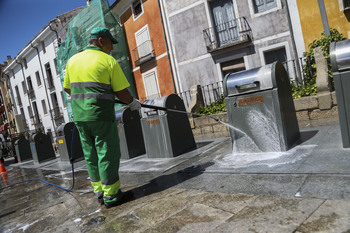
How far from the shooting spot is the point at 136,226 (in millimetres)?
2332

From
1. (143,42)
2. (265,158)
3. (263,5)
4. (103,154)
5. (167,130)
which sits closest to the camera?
(103,154)

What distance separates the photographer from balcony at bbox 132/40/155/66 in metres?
18.2

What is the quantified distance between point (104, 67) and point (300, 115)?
4840 mm

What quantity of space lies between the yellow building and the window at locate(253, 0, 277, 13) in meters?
1.27

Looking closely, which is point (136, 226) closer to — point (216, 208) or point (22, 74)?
point (216, 208)

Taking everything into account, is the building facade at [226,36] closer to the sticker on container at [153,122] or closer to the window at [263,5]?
the window at [263,5]

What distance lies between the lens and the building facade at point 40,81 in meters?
26.8

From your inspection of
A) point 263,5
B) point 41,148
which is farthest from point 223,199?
point 263,5

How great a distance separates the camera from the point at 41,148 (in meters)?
10.8

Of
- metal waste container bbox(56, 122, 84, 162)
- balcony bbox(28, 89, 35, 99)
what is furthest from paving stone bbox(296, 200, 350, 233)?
balcony bbox(28, 89, 35, 99)

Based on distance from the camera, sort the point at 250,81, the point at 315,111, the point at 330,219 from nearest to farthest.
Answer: the point at 330,219
the point at 250,81
the point at 315,111

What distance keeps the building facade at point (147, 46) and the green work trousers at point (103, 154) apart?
13.9 m

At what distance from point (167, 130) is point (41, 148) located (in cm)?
780

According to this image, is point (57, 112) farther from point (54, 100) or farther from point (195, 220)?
point (195, 220)
